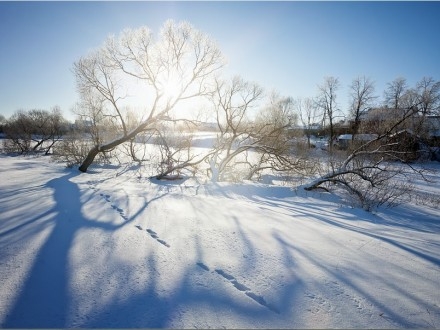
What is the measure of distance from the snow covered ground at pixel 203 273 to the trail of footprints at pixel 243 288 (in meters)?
0.01

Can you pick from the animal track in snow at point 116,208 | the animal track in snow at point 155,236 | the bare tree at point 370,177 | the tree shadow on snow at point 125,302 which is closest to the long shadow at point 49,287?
the tree shadow on snow at point 125,302

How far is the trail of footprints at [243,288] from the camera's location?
7.16ft

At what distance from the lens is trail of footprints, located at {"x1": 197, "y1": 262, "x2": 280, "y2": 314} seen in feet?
7.16

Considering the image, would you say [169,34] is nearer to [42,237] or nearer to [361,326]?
[42,237]

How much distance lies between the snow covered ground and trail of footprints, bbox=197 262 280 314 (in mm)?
12

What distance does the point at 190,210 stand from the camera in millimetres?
5117

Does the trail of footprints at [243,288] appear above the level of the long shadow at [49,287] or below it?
below

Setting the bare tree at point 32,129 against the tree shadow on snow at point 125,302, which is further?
the bare tree at point 32,129

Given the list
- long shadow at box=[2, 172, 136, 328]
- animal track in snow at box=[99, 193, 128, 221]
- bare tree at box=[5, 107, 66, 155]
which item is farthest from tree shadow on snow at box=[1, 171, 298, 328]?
bare tree at box=[5, 107, 66, 155]

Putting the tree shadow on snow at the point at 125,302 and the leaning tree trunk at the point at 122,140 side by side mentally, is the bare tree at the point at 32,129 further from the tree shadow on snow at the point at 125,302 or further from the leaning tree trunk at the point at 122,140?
the tree shadow on snow at the point at 125,302

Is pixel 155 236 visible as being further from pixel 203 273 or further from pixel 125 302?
pixel 125 302

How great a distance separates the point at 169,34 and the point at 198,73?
2508 mm

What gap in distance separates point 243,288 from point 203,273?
1.61 feet

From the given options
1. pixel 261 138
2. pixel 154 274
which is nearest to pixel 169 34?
pixel 261 138
